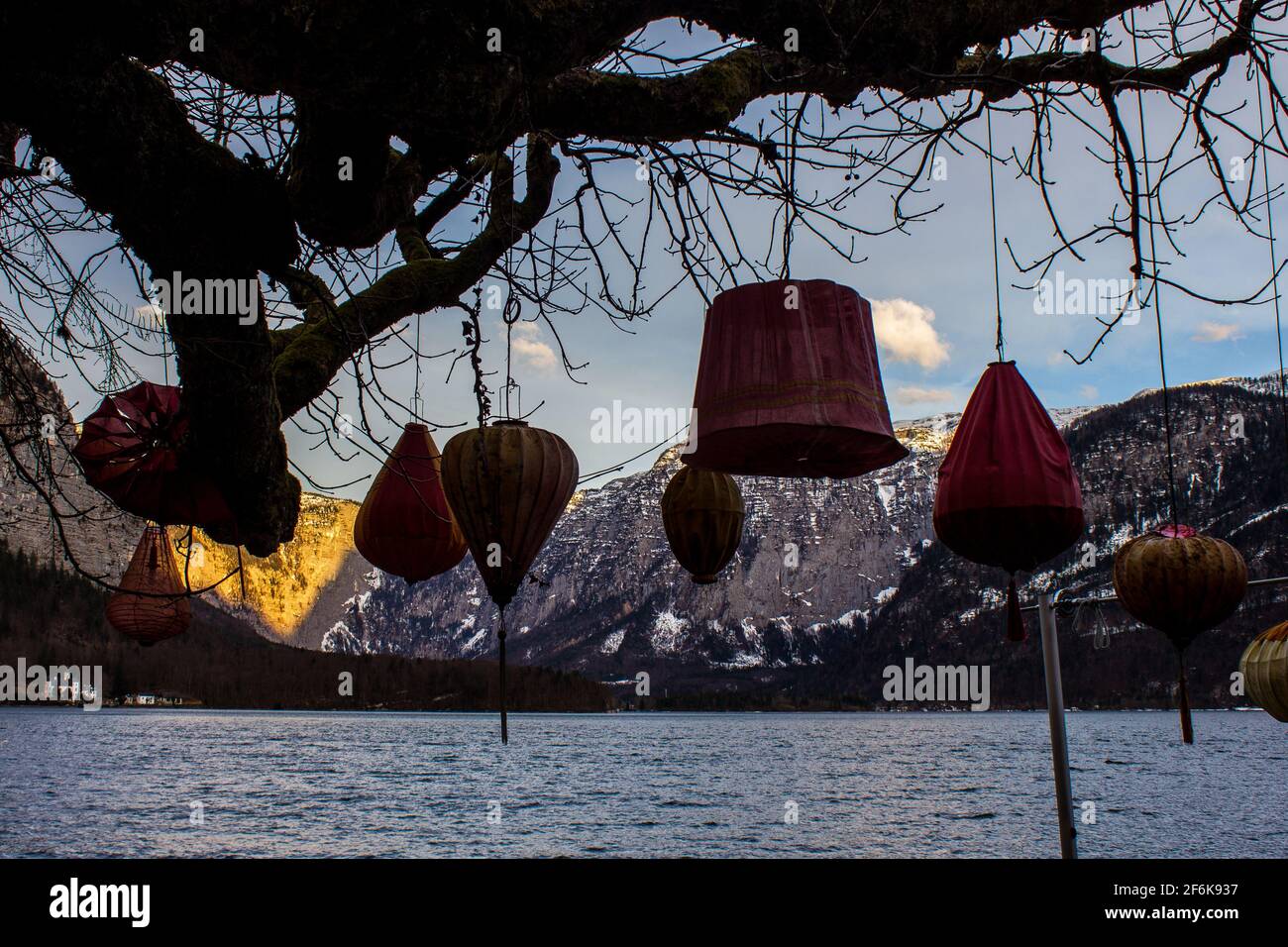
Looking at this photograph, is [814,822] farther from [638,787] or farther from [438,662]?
[438,662]

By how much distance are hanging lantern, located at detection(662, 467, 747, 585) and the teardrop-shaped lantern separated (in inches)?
41.5

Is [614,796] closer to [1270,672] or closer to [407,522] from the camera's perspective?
[1270,672]

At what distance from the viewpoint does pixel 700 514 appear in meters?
5.04

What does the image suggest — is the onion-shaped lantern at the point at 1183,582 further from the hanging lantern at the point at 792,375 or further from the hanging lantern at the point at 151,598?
the hanging lantern at the point at 151,598

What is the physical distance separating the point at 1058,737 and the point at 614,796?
65.0 meters

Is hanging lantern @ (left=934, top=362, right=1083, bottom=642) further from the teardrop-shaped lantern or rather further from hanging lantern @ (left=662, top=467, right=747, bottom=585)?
the teardrop-shaped lantern

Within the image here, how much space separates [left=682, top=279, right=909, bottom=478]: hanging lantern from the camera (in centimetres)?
298

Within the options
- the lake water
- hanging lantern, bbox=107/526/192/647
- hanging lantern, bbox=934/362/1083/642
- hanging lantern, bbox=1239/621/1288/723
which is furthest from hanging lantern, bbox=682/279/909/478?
the lake water

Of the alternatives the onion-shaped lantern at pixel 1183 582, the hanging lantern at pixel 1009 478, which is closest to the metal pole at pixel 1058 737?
the onion-shaped lantern at pixel 1183 582

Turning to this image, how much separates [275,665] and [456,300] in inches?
7259

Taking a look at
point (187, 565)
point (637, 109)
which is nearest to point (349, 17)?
point (637, 109)

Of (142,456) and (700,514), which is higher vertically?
(142,456)

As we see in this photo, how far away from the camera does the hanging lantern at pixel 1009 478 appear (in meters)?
3.72

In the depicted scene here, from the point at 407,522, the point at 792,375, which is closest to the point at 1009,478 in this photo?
the point at 792,375
